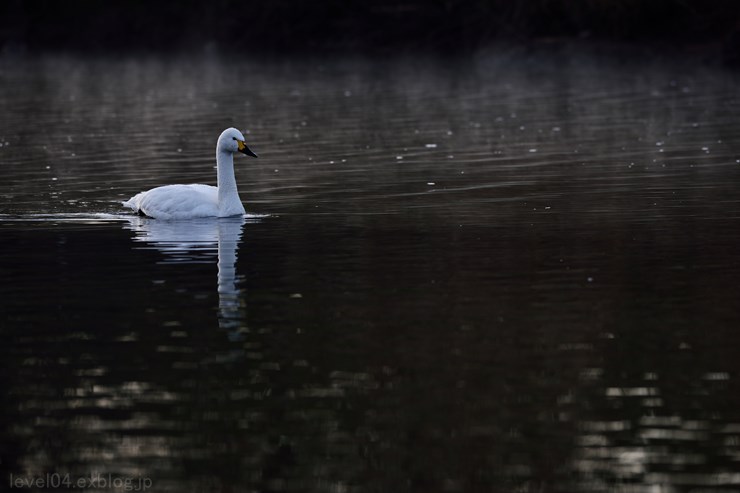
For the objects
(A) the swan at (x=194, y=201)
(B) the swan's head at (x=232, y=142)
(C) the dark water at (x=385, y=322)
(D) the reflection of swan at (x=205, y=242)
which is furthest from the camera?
(B) the swan's head at (x=232, y=142)

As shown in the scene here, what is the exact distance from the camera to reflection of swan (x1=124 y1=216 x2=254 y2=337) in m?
13.7

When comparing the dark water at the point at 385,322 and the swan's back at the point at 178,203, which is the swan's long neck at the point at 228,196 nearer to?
the swan's back at the point at 178,203

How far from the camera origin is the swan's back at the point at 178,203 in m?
19.3

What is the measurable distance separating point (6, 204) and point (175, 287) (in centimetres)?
776

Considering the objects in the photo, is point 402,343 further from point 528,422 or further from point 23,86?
point 23,86

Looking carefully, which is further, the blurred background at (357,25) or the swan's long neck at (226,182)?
the blurred background at (357,25)

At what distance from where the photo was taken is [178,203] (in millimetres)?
19312

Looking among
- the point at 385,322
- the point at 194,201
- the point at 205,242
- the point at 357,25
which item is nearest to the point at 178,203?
the point at 194,201

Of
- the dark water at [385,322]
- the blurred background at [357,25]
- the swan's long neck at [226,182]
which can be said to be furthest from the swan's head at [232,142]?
the blurred background at [357,25]

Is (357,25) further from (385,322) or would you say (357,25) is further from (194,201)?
(385,322)

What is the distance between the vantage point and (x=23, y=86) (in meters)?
59.2

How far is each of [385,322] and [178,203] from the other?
7426 mm

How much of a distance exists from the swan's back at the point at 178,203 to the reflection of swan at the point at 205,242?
0.10 meters

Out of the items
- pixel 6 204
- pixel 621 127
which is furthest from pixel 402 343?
pixel 621 127
